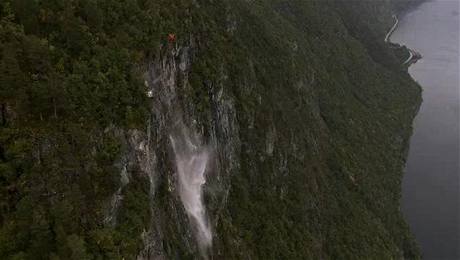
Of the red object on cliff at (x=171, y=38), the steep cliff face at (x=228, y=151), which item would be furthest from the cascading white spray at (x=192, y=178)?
the red object on cliff at (x=171, y=38)

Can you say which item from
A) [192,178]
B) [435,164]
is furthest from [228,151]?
[435,164]

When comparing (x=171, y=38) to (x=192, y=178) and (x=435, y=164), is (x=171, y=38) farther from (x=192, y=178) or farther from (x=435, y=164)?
(x=435, y=164)

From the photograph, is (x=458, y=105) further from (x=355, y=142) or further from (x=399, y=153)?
(x=355, y=142)

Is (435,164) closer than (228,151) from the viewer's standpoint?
No

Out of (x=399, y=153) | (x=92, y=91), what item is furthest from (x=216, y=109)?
(x=399, y=153)

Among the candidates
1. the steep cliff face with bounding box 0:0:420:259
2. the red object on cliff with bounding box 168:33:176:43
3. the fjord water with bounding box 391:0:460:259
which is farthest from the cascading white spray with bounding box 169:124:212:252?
the fjord water with bounding box 391:0:460:259

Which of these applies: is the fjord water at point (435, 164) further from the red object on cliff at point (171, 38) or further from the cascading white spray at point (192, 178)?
the red object on cliff at point (171, 38)

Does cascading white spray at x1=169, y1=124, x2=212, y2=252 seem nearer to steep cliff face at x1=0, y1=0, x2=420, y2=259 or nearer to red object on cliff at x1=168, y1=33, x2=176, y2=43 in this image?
steep cliff face at x1=0, y1=0, x2=420, y2=259
